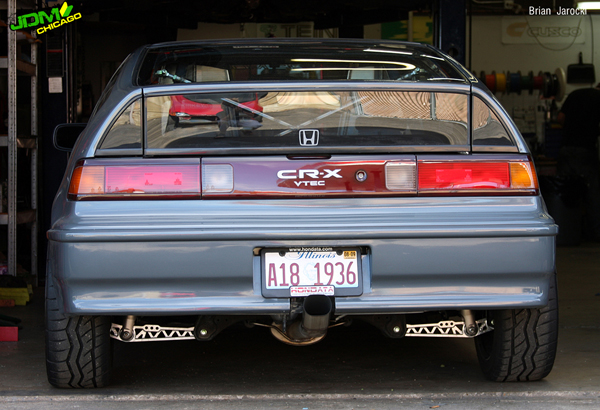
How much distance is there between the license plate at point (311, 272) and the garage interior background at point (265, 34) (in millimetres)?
3689

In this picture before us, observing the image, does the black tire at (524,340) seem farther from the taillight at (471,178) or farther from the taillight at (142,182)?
the taillight at (142,182)

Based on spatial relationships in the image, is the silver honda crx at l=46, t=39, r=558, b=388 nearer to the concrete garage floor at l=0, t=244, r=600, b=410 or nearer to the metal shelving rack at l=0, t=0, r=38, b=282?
the concrete garage floor at l=0, t=244, r=600, b=410

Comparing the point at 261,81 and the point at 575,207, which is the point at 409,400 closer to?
the point at 261,81

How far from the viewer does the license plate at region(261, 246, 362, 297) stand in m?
2.56

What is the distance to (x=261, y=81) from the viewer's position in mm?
2656

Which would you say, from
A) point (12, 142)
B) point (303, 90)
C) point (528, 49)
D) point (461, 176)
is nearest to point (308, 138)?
point (303, 90)

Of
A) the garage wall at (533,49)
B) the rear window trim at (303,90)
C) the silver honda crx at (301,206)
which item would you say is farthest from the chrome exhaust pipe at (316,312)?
the garage wall at (533,49)

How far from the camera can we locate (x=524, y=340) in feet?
9.56

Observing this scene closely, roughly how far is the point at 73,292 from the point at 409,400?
4.35 ft

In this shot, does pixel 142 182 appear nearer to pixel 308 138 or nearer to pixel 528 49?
pixel 308 138

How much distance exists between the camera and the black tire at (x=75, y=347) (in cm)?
284

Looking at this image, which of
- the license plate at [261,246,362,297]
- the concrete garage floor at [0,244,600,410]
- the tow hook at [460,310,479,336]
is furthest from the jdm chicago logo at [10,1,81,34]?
the tow hook at [460,310,479,336]

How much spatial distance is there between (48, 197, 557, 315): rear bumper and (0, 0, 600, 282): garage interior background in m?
3.40

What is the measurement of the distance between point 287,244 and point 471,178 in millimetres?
692
